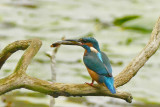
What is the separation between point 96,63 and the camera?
232cm

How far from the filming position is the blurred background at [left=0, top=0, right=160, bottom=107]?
4086 millimetres

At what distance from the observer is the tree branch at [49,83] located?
2111 mm

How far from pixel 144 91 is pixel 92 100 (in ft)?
1.71

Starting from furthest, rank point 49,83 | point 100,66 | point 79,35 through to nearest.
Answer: point 79,35
point 100,66
point 49,83

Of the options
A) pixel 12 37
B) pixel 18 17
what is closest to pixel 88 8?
pixel 18 17

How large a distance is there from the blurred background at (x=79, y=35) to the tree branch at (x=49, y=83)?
0.51 m

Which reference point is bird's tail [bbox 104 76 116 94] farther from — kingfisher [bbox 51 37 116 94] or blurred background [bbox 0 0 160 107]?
blurred background [bbox 0 0 160 107]

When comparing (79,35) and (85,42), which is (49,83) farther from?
(79,35)

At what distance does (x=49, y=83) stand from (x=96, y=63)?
32 centimetres

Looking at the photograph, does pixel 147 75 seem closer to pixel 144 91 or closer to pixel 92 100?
pixel 144 91

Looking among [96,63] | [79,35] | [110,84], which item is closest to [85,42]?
[96,63]

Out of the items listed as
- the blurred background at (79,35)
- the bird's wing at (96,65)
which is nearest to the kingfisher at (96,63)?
the bird's wing at (96,65)

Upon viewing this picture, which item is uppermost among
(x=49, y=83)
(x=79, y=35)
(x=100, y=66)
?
(x=79, y=35)

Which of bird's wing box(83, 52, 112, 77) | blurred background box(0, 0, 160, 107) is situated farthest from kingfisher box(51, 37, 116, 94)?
blurred background box(0, 0, 160, 107)
